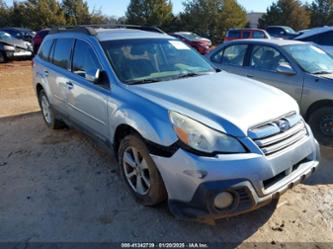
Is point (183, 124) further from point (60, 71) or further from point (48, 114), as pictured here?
point (48, 114)

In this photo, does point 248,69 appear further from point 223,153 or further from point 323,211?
point 223,153

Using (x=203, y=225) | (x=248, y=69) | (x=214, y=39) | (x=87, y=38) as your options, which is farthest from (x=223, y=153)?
(x=214, y=39)

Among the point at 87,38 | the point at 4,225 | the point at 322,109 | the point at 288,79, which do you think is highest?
the point at 87,38

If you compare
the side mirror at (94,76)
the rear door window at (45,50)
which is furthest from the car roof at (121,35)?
the rear door window at (45,50)

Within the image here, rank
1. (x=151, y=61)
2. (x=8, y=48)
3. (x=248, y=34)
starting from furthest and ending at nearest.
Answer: (x=248, y=34), (x=8, y=48), (x=151, y=61)

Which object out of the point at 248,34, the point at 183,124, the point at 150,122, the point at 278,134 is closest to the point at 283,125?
the point at 278,134

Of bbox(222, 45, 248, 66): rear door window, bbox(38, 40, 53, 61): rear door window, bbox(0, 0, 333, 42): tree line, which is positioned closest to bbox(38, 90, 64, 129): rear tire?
bbox(38, 40, 53, 61): rear door window

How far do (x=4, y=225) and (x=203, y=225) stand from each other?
1.82m

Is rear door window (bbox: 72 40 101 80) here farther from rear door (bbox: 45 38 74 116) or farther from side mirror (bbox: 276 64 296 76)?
side mirror (bbox: 276 64 296 76)

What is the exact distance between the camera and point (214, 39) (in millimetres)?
36938

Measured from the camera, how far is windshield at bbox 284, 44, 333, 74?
495 centimetres

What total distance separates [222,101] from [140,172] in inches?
40.8

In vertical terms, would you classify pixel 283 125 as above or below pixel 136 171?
above

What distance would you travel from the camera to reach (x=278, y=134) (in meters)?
2.81
